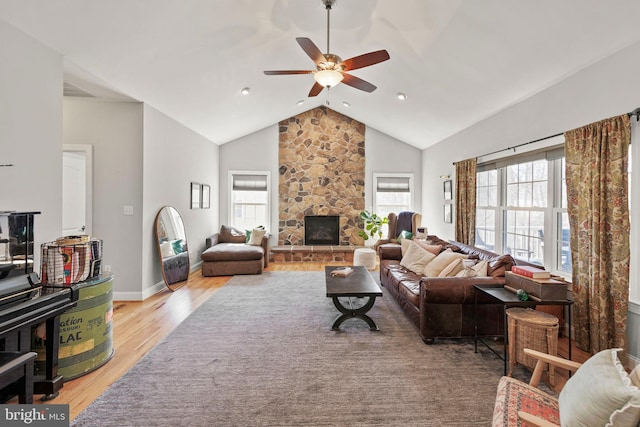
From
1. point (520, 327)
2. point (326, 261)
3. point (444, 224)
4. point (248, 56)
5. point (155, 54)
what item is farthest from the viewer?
point (326, 261)

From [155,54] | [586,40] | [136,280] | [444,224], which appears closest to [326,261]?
[444,224]

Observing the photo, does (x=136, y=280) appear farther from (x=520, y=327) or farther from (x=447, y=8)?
(x=447, y=8)

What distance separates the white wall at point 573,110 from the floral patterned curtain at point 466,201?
0.82 ft

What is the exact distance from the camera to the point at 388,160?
24.5 ft

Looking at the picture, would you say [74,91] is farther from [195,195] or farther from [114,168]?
[195,195]

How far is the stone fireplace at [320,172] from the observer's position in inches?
288

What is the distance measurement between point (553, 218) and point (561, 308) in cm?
102

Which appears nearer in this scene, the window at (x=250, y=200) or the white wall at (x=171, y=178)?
the white wall at (x=171, y=178)

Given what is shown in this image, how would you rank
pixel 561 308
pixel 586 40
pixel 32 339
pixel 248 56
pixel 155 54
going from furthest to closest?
pixel 248 56 → pixel 155 54 → pixel 561 308 → pixel 586 40 → pixel 32 339

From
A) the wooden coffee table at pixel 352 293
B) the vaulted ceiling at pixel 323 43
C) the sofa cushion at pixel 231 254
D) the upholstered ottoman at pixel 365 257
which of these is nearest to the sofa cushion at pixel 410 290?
the wooden coffee table at pixel 352 293

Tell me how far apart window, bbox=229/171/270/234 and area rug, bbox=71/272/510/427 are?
4.03m

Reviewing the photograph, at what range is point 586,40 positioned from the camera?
8.21 ft

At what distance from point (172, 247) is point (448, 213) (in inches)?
198

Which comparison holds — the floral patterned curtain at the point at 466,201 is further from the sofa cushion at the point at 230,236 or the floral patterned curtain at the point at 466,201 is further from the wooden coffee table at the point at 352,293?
the sofa cushion at the point at 230,236
